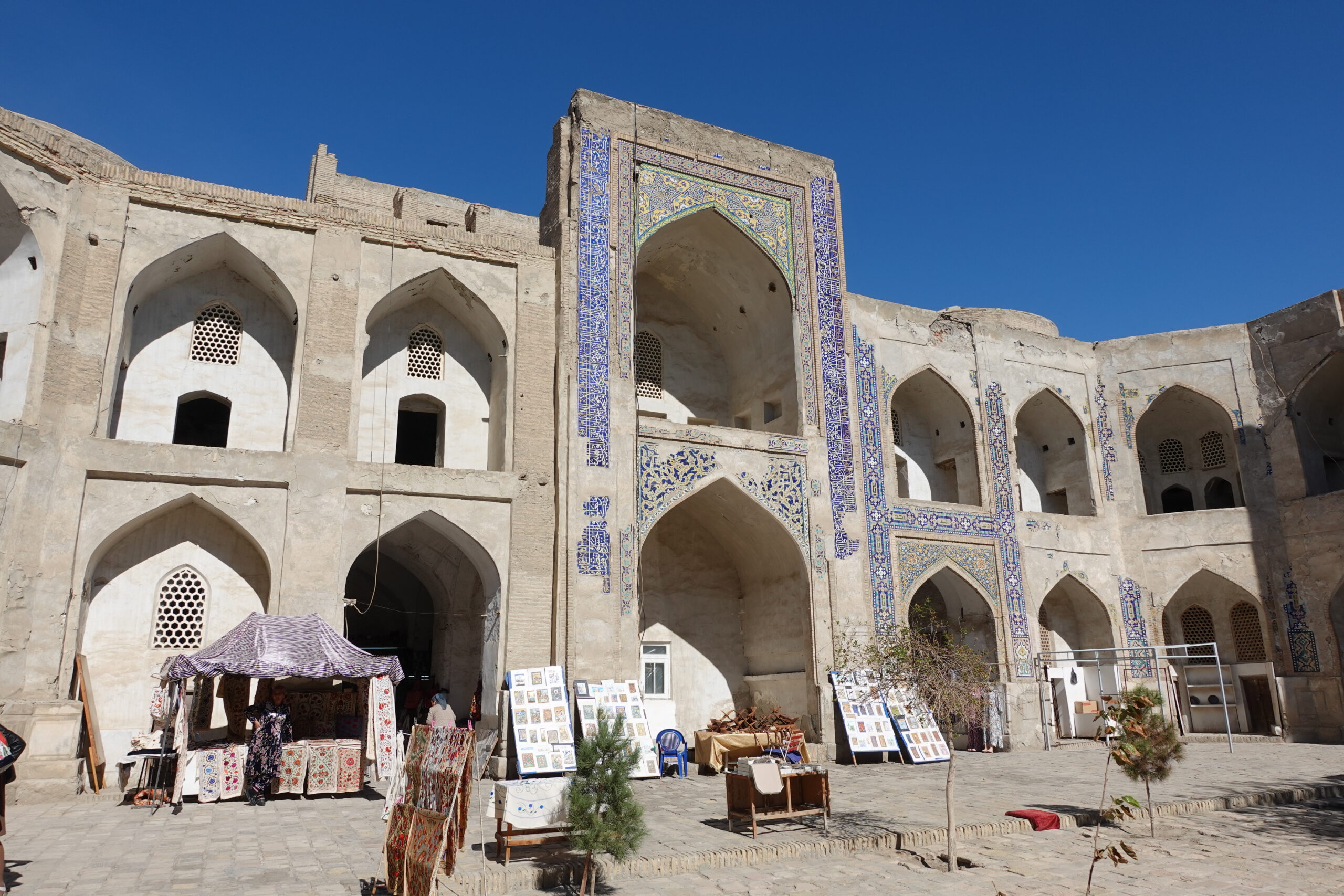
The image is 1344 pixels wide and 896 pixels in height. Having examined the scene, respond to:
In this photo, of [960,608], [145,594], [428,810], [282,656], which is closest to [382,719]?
[282,656]

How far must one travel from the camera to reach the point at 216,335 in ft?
44.9

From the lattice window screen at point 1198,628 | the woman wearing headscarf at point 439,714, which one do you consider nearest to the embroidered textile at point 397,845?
the woman wearing headscarf at point 439,714

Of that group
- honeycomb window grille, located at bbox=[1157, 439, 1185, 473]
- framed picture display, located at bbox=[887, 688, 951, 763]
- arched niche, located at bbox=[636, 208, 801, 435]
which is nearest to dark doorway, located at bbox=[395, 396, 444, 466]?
arched niche, located at bbox=[636, 208, 801, 435]

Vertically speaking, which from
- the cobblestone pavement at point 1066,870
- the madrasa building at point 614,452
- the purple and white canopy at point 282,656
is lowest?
the cobblestone pavement at point 1066,870

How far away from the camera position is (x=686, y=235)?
1667 centimetres

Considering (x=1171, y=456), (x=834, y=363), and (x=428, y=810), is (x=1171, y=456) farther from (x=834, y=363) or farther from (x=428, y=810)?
(x=428, y=810)

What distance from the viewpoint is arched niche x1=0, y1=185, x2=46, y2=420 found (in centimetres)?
1138

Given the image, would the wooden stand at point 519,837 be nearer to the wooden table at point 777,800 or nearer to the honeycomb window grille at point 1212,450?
the wooden table at point 777,800

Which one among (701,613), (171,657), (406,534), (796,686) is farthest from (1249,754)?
(171,657)

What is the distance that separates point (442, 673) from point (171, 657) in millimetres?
4018

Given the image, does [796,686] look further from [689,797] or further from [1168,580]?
[1168,580]

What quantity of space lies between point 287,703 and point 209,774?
72.9 inches

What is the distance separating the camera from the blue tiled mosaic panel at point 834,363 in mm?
15594

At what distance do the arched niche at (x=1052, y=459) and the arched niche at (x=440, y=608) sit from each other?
34.1ft
